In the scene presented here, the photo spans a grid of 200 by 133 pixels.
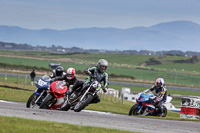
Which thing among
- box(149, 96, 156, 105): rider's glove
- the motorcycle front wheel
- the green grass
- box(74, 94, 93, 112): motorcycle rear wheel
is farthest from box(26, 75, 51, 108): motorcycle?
the green grass

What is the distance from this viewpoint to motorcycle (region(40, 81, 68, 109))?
14.4 metres

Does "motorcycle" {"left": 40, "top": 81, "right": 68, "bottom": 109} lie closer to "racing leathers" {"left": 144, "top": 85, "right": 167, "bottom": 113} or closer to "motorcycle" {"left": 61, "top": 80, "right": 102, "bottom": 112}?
"motorcycle" {"left": 61, "top": 80, "right": 102, "bottom": 112}

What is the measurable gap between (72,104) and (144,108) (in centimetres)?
408

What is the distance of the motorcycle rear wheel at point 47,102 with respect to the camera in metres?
14.4

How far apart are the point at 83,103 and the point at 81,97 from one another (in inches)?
12.0

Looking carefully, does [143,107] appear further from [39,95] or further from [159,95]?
[39,95]

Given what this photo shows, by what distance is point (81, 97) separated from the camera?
14.9 m

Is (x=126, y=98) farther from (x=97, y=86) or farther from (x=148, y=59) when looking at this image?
(x=148, y=59)

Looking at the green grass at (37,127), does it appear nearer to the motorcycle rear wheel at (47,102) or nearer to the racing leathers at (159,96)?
the motorcycle rear wheel at (47,102)

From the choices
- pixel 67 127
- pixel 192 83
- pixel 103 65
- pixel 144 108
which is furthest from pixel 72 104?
pixel 192 83

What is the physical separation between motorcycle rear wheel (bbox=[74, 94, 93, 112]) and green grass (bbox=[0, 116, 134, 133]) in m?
5.00

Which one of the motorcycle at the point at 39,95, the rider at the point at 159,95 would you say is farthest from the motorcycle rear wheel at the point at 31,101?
the rider at the point at 159,95

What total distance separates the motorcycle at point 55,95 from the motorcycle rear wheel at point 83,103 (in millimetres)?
586

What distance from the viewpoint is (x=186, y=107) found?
64.6 ft
